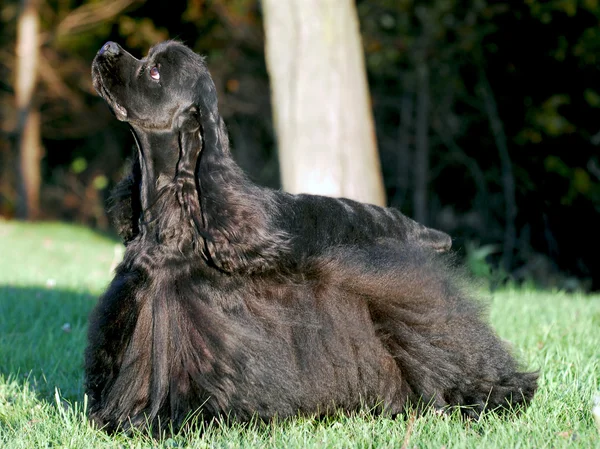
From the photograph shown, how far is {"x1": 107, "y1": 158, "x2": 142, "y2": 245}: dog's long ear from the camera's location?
3.58 m

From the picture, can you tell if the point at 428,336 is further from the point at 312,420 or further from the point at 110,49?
the point at 110,49

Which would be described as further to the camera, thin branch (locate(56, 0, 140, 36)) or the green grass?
thin branch (locate(56, 0, 140, 36))

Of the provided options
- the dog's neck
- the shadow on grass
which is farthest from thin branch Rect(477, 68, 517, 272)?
the dog's neck

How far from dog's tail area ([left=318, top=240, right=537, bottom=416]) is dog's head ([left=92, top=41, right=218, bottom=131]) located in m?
0.80

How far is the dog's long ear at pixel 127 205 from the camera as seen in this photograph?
11.8 ft

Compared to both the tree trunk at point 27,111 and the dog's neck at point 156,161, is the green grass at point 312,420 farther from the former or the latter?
the tree trunk at point 27,111

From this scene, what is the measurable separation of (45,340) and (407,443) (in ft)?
8.28

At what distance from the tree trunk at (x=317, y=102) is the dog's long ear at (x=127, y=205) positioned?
350 cm

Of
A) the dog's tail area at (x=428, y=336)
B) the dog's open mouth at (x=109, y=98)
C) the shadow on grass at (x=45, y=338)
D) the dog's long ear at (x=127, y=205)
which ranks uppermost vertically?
the dog's open mouth at (x=109, y=98)

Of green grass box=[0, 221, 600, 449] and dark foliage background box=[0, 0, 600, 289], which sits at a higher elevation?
dark foliage background box=[0, 0, 600, 289]

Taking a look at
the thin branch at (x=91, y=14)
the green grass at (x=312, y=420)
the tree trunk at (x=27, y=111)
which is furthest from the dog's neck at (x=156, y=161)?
the tree trunk at (x=27, y=111)

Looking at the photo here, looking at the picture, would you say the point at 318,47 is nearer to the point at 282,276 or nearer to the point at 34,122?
the point at 282,276

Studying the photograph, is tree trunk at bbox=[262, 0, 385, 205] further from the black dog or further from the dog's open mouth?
the dog's open mouth

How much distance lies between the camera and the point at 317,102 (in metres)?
7.19
